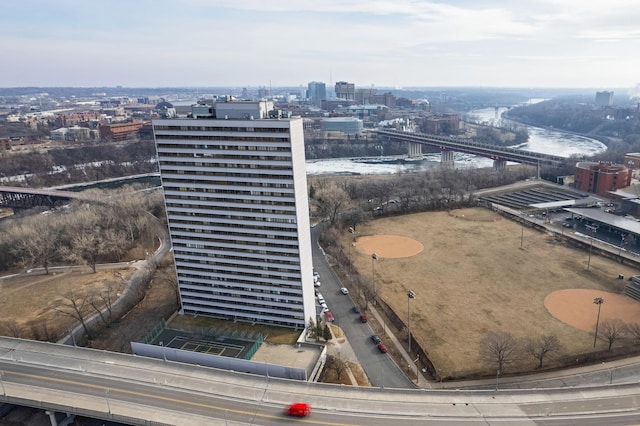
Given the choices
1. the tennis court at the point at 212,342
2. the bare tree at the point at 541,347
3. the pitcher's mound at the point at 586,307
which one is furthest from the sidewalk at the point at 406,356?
the pitcher's mound at the point at 586,307

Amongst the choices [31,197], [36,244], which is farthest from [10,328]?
[31,197]

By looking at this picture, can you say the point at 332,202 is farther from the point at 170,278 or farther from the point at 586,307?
the point at 586,307

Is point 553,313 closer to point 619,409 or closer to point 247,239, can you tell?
point 619,409

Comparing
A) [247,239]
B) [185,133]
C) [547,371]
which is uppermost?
[185,133]

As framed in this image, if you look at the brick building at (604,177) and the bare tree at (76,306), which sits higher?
the brick building at (604,177)

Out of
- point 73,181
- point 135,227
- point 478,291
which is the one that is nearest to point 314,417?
point 478,291

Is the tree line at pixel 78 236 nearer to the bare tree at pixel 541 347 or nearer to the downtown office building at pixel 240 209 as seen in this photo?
the downtown office building at pixel 240 209

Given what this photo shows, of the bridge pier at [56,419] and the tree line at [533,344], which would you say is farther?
the tree line at [533,344]
